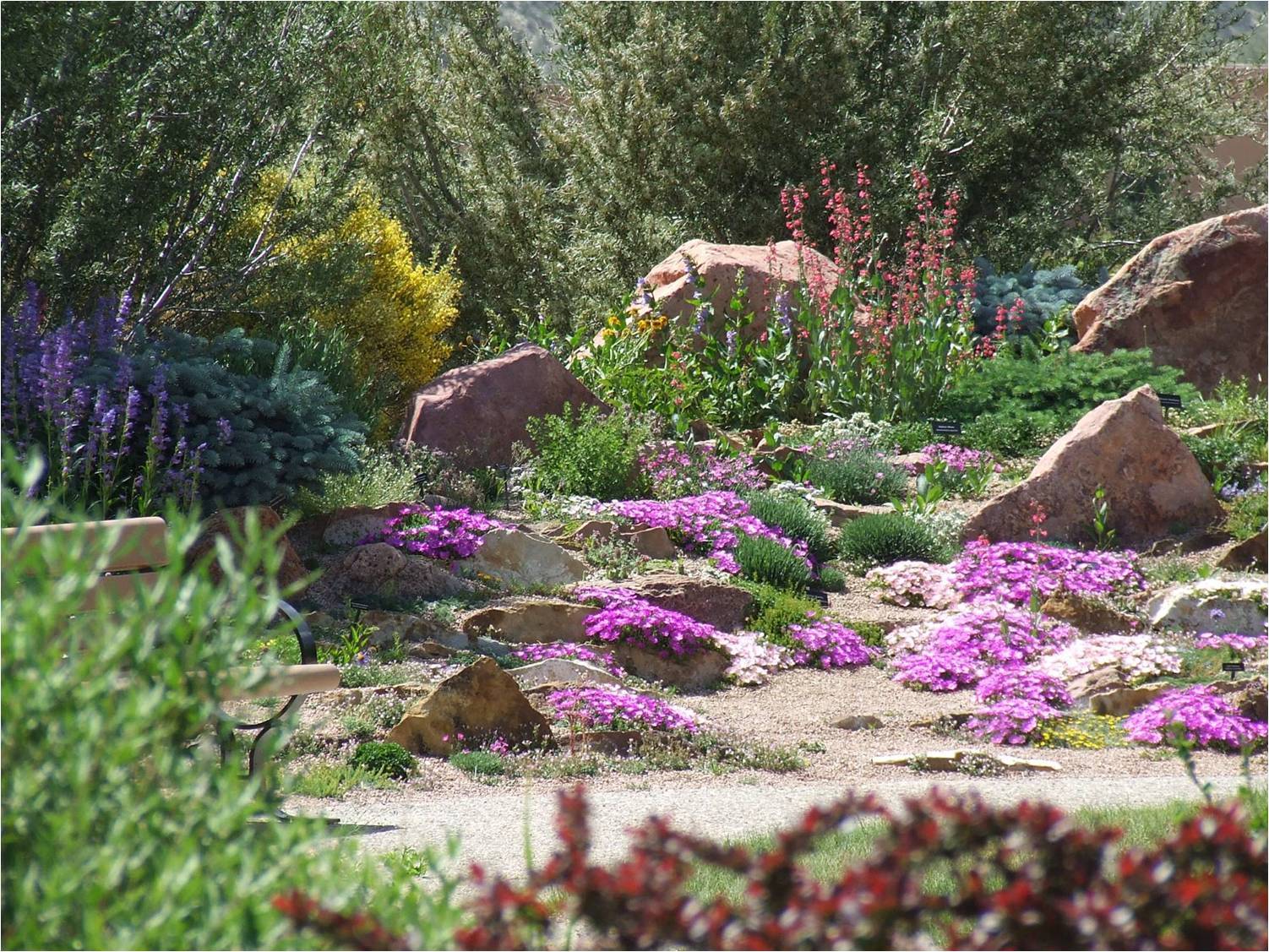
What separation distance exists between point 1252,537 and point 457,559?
217 inches

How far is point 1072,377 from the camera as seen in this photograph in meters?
12.2

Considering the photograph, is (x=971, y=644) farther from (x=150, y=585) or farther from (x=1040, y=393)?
(x=1040, y=393)

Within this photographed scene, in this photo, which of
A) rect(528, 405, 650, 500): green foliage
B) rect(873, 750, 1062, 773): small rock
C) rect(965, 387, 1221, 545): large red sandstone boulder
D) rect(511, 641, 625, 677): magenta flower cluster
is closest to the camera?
rect(873, 750, 1062, 773): small rock

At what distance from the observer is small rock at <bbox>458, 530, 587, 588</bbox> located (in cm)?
838

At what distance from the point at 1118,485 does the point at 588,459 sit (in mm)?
4041

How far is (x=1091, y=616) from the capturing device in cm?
820

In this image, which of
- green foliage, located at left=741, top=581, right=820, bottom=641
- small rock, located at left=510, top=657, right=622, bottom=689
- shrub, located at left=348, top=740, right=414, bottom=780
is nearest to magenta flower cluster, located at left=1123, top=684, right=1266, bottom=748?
green foliage, located at left=741, top=581, right=820, bottom=641

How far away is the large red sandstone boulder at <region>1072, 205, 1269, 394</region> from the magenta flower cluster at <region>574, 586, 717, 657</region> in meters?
7.86


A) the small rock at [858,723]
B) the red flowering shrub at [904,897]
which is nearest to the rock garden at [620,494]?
the red flowering shrub at [904,897]

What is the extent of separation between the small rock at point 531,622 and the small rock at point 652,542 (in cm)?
155

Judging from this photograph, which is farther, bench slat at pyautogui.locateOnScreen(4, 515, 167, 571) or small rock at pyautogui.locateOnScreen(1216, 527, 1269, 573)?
small rock at pyautogui.locateOnScreen(1216, 527, 1269, 573)

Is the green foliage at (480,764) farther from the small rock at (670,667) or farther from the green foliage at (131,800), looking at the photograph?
the green foliage at (131,800)

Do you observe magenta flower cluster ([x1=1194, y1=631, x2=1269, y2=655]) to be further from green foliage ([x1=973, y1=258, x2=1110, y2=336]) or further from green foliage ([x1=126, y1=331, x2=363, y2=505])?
green foliage ([x1=973, y1=258, x2=1110, y2=336])

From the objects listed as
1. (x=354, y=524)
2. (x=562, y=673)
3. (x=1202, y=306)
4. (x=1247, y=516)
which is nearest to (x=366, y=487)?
(x=354, y=524)
